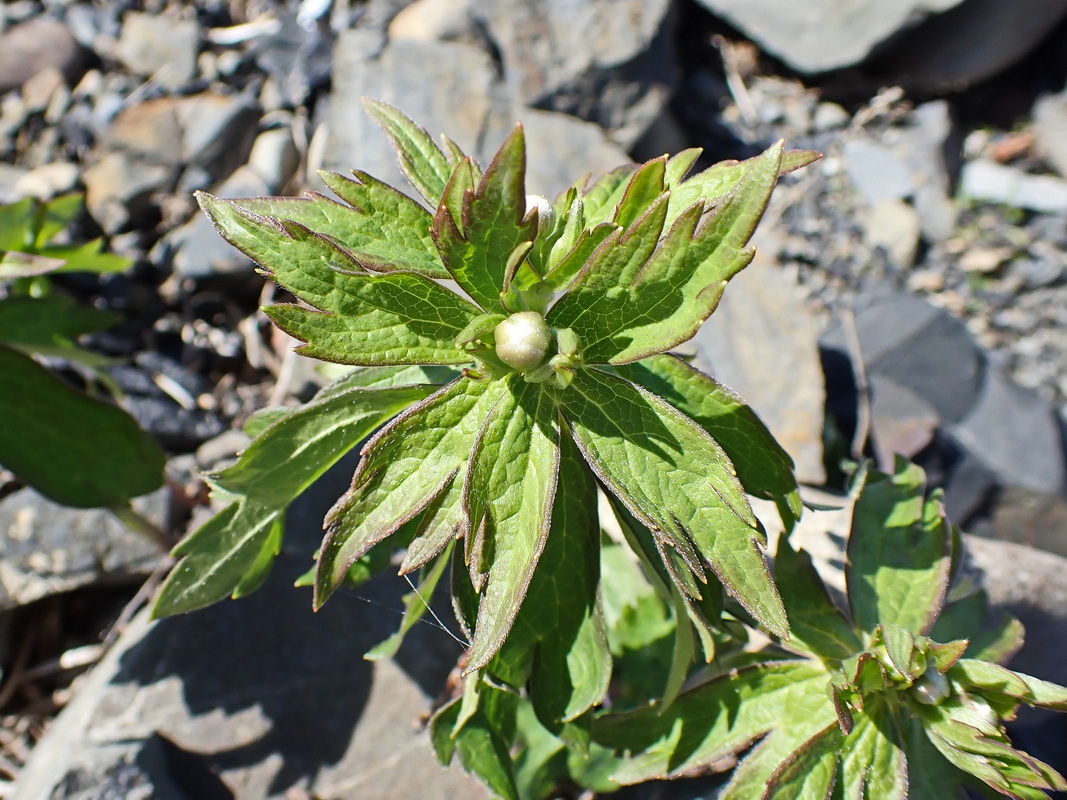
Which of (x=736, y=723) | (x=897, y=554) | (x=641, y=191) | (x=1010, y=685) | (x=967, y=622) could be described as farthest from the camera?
(x=967, y=622)

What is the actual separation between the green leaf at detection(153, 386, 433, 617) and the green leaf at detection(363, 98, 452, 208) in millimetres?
446

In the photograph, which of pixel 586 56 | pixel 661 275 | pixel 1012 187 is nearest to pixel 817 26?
pixel 1012 187

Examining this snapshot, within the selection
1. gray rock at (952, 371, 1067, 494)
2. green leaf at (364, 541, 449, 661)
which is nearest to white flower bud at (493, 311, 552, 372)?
green leaf at (364, 541, 449, 661)

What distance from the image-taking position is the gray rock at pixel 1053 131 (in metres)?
4.88

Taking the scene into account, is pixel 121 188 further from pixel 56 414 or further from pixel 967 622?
pixel 967 622

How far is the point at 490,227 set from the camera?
1495 mm

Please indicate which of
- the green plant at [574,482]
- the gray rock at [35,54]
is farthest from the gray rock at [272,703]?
the gray rock at [35,54]

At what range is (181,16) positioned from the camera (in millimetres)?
4211

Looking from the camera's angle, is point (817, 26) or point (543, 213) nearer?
point (543, 213)

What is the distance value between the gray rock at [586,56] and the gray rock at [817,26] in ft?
2.75

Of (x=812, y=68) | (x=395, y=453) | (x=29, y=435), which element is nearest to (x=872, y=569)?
(x=395, y=453)

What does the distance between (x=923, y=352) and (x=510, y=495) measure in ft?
10.8

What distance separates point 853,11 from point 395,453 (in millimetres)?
4482

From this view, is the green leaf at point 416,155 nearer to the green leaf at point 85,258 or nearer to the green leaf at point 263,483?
the green leaf at point 263,483
